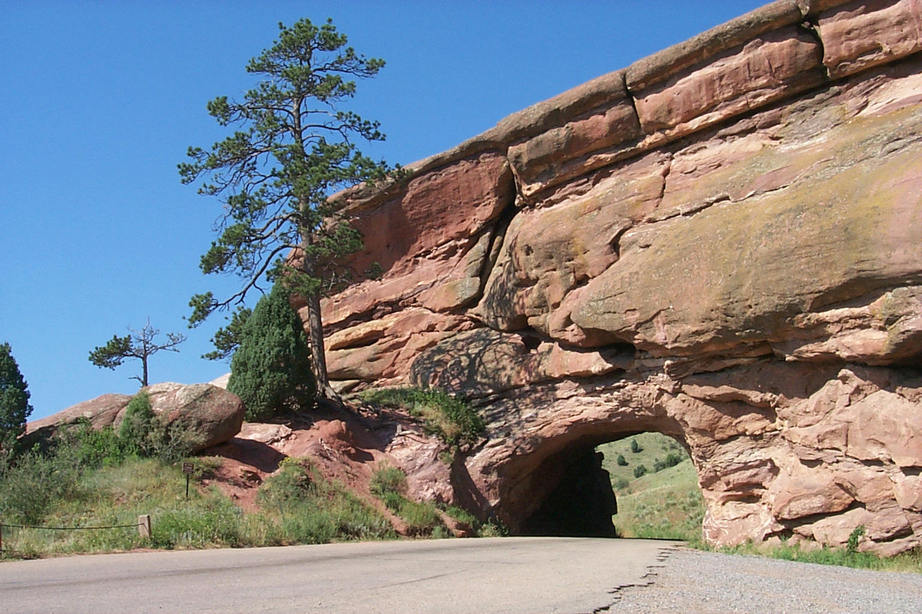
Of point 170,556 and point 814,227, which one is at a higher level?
point 814,227

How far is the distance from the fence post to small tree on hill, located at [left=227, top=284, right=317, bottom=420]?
23.3 ft

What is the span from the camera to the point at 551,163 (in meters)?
21.2

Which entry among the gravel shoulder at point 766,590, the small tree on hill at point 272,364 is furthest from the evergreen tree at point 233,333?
the gravel shoulder at point 766,590

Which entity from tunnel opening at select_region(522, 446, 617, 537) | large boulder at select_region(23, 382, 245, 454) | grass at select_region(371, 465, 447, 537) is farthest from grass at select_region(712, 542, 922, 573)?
large boulder at select_region(23, 382, 245, 454)

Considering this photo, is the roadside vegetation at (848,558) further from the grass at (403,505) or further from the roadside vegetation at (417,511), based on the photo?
the grass at (403,505)

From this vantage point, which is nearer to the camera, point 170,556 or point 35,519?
point 170,556

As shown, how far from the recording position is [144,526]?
12727mm

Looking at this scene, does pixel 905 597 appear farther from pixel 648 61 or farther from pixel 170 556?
pixel 648 61

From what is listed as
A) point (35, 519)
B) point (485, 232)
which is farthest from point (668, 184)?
point (35, 519)

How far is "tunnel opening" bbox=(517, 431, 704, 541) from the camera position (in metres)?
23.5

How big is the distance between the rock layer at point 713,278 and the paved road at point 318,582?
562 centimetres

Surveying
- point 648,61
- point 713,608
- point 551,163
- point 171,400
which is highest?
point 648,61

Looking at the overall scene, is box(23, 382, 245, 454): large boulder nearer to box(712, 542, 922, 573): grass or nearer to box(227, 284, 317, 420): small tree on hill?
box(227, 284, 317, 420): small tree on hill

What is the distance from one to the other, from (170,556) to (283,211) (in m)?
12.3
